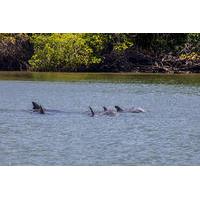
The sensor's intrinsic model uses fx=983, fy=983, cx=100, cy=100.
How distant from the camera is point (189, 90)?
15367 millimetres

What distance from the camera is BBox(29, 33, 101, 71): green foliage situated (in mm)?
14953

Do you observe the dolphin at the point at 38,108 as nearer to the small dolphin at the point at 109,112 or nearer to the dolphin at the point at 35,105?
the dolphin at the point at 35,105

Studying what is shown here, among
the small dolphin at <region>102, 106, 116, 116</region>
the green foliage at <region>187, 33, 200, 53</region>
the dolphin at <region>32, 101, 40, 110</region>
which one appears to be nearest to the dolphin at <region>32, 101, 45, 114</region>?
the dolphin at <region>32, 101, 40, 110</region>

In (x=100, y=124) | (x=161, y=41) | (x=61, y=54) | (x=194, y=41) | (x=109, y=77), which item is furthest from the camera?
(x=61, y=54)

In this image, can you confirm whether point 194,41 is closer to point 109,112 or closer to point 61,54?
point 109,112

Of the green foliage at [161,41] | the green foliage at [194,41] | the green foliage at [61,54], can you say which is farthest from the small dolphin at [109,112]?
the green foliage at [194,41]

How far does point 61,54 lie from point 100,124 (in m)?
1.44

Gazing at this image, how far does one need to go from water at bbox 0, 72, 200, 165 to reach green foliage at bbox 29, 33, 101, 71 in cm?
28

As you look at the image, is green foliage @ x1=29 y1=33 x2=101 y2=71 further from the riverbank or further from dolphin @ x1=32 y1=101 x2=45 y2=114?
dolphin @ x1=32 y1=101 x2=45 y2=114

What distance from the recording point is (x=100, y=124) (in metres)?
14.6

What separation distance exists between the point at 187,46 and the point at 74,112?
6.55 ft

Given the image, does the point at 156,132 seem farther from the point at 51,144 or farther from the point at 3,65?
the point at 3,65

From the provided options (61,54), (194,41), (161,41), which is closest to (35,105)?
(61,54)
